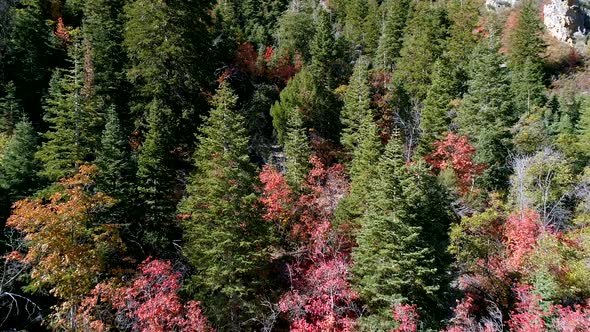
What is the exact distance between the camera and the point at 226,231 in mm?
20875

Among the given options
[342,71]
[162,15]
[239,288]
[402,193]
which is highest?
[162,15]

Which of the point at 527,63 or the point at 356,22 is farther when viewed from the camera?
the point at 356,22

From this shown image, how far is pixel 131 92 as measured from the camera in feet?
101

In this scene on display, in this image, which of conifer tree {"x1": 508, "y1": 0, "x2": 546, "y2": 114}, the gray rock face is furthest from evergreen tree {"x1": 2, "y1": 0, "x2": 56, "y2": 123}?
the gray rock face

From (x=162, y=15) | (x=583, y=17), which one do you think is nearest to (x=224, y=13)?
(x=162, y=15)

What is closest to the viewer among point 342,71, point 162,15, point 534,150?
point 162,15

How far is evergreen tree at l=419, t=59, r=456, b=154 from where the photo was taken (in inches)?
1368

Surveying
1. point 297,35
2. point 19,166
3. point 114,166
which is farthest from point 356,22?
point 19,166

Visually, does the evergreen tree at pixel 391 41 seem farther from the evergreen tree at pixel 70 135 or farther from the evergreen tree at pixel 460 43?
the evergreen tree at pixel 70 135

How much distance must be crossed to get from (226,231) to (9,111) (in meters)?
22.5

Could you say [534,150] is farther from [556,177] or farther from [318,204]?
[318,204]

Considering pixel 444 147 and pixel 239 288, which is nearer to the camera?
pixel 239 288

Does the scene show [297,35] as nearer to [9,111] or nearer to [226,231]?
[9,111]

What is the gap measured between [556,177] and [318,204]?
52.4 feet
